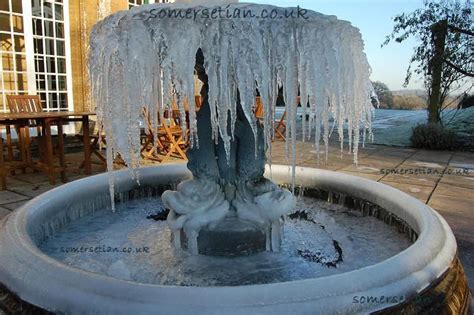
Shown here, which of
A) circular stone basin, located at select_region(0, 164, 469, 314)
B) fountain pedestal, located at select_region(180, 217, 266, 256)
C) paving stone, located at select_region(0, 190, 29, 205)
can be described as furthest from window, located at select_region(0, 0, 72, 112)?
fountain pedestal, located at select_region(180, 217, 266, 256)

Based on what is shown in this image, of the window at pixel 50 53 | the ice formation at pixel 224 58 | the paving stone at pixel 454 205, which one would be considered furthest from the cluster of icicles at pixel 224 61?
the window at pixel 50 53

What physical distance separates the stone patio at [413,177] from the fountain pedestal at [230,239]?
960mm

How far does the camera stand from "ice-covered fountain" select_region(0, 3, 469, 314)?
138 centimetres

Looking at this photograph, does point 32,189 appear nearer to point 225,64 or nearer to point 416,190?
point 225,64

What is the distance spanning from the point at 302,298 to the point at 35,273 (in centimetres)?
106

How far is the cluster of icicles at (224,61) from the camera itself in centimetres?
174

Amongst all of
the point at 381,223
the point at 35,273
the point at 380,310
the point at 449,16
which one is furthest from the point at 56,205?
the point at 449,16

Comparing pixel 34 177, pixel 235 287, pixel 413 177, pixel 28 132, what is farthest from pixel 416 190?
pixel 28 132

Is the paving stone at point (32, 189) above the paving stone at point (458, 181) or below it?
above

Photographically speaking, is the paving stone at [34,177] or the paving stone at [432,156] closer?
the paving stone at [34,177]

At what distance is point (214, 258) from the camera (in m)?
2.48

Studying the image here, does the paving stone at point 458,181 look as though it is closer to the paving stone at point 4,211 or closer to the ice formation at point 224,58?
the ice formation at point 224,58

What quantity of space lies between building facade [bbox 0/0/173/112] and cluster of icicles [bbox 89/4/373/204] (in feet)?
19.6

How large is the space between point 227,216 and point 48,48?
7.45m
